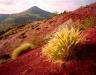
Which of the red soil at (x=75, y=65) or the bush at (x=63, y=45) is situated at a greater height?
the bush at (x=63, y=45)

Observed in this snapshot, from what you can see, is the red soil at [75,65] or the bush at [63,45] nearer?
the red soil at [75,65]

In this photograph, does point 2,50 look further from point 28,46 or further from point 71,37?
point 71,37

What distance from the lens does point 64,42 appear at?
29.8ft

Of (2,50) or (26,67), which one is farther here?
(2,50)

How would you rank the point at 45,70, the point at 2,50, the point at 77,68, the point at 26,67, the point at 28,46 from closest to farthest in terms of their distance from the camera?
the point at 77,68, the point at 45,70, the point at 26,67, the point at 28,46, the point at 2,50

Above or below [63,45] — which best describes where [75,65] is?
below

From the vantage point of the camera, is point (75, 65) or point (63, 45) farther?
point (63, 45)

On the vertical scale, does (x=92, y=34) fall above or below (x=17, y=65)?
above

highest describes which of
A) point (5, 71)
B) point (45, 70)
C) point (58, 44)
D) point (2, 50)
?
point (58, 44)

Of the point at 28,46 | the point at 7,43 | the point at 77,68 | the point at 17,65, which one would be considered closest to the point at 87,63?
the point at 77,68

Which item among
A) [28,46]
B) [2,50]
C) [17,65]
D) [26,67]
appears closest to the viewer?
[26,67]

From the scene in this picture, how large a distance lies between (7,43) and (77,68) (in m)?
19.0

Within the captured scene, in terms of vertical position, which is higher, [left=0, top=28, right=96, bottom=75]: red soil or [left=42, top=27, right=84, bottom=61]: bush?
[left=42, top=27, right=84, bottom=61]: bush

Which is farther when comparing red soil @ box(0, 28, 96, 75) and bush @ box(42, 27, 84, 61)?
bush @ box(42, 27, 84, 61)
